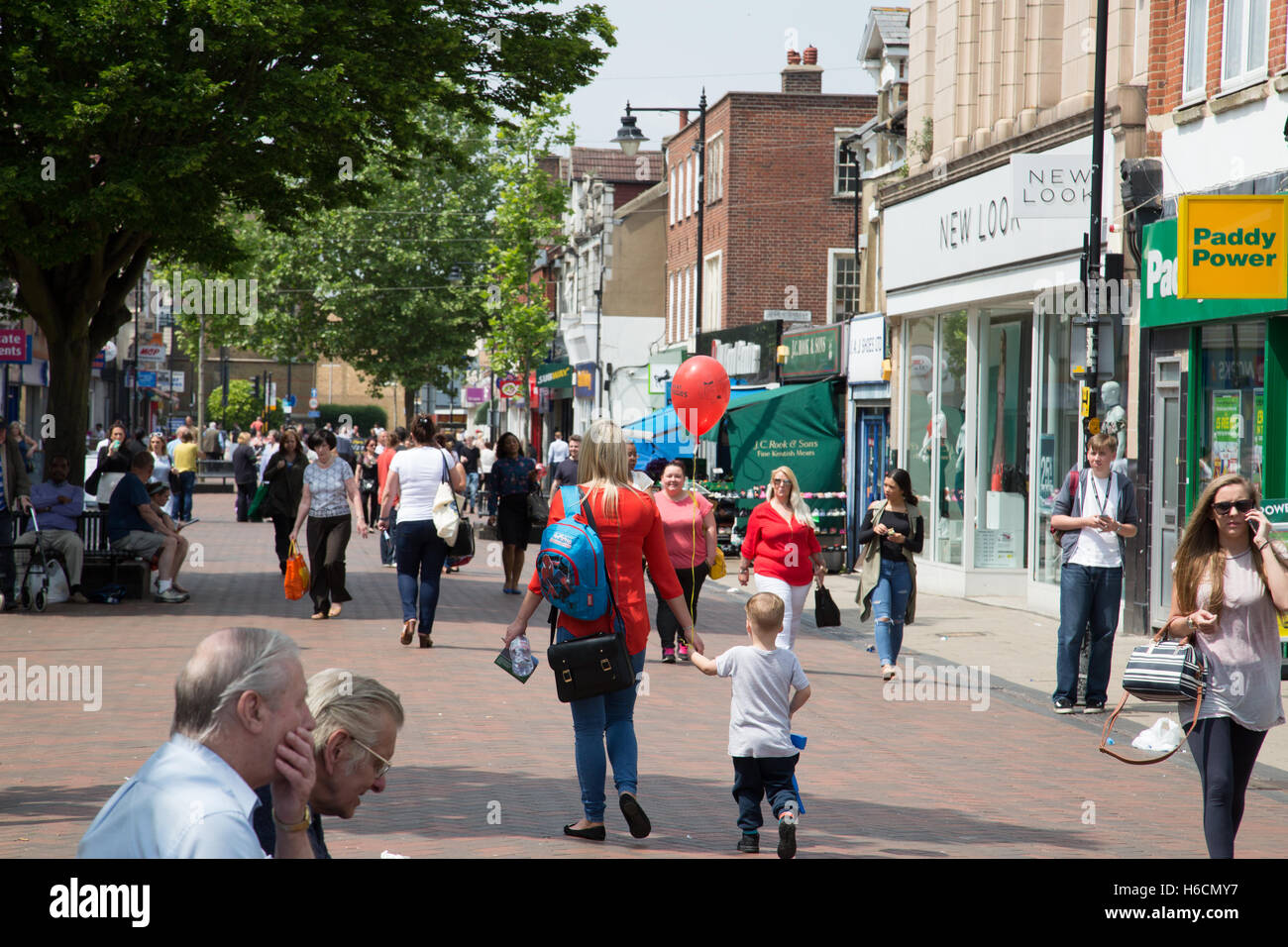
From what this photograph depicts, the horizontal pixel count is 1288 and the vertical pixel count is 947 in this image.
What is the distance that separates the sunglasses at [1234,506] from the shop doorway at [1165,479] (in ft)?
30.8

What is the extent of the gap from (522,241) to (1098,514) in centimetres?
3844

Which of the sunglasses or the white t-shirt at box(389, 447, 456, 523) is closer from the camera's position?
the sunglasses

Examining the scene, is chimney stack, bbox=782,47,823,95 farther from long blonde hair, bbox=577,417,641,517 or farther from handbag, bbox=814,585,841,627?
long blonde hair, bbox=577,417,641,517

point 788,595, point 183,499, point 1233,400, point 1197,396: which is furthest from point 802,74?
point 788,595

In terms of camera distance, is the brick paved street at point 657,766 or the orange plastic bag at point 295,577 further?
the orange plastic bag at point 295,577

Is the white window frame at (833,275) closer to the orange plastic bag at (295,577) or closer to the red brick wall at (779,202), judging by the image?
the red brick wall at (779,202)

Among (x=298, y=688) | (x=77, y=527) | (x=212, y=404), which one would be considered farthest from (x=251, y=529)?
(x=212, y=404)

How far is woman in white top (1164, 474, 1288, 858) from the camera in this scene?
5875 millimetres

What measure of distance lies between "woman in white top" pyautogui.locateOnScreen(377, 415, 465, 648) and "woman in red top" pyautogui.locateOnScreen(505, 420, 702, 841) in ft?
20.5

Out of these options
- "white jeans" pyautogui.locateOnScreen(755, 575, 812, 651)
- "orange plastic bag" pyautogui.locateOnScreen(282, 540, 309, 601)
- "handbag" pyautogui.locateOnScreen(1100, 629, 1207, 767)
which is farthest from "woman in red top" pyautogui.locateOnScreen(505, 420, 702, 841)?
"orange plastic bag" pyautogui.locateOnScreen(282, 540, 309, 601)

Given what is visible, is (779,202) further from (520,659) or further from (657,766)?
(520,659)

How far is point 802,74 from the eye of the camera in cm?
4403

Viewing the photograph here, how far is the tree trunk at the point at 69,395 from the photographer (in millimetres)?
17812

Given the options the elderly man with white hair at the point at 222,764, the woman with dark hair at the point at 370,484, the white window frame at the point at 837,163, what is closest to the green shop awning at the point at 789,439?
the woman with dark hair at the point at 370,484
